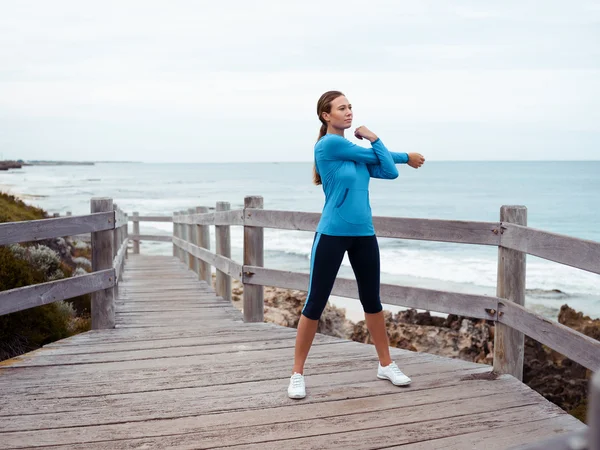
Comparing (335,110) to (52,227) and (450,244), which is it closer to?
(52,227)

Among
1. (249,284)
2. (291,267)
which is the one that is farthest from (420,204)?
(249,284)

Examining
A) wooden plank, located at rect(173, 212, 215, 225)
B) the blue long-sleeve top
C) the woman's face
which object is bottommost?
wooden plank, located at rect(173, 212, 215, 225)

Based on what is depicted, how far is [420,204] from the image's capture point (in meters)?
61.5

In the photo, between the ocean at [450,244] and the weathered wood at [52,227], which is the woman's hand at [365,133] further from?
the ocean at [450,244]

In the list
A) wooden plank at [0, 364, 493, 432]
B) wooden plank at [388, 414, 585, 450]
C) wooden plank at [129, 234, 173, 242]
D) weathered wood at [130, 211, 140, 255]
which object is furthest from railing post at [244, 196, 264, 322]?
weathered wood at [130, 211, 140, 255]

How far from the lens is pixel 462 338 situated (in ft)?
35.5

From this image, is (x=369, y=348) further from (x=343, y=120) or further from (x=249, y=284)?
(x=343, y=120)

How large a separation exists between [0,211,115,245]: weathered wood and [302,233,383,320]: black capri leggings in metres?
2.34

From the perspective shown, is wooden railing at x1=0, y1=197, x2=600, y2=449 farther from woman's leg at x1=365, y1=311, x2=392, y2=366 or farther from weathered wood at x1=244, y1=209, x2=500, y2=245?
woman's leg at x1=365, y1=311, x2=392, y2=366

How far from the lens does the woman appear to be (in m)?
4.01

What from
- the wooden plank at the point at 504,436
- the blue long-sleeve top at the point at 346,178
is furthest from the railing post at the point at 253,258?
the wooden plank at the point at 504,436

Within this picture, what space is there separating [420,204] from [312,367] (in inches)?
2281

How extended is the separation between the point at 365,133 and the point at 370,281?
951mm

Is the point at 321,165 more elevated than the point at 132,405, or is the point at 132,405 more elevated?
the point at 321,165
